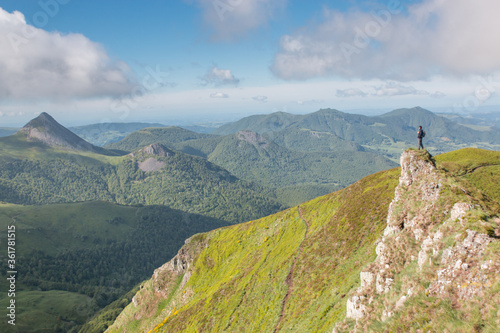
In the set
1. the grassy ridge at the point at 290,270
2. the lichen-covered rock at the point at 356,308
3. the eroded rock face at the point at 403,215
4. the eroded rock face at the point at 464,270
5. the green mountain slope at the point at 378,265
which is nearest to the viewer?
the eroded rock face at the point at 464,270

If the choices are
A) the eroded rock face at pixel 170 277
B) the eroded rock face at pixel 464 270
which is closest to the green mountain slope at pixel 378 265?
the eroded rock face at pixel 464 270

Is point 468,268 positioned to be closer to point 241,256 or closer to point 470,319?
point 470,319

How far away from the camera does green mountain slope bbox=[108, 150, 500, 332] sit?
22344mm

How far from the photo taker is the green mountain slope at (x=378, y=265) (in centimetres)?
2234

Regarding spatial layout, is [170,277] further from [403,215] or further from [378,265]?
[403,215]

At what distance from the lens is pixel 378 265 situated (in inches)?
1284

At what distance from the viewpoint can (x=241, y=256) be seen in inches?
4193

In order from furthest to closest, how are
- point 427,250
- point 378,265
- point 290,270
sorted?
point 290,270 < point 378,265 < point 427,250

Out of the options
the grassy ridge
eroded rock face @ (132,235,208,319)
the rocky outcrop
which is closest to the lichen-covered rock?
the rocky outcrop

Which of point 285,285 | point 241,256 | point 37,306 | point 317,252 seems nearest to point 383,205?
point 317,252

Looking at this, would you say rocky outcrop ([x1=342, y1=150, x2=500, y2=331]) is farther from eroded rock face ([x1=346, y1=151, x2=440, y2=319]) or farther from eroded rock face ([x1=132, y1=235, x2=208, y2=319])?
eroded rock face ([x1=132, y1=235, x2=208, y2=319])

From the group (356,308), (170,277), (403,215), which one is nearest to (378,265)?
(356,308)

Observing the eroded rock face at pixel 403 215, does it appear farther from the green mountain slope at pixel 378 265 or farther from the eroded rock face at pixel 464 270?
the eroded rock face at pixel 464 270

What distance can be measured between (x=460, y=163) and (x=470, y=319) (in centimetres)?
7321
